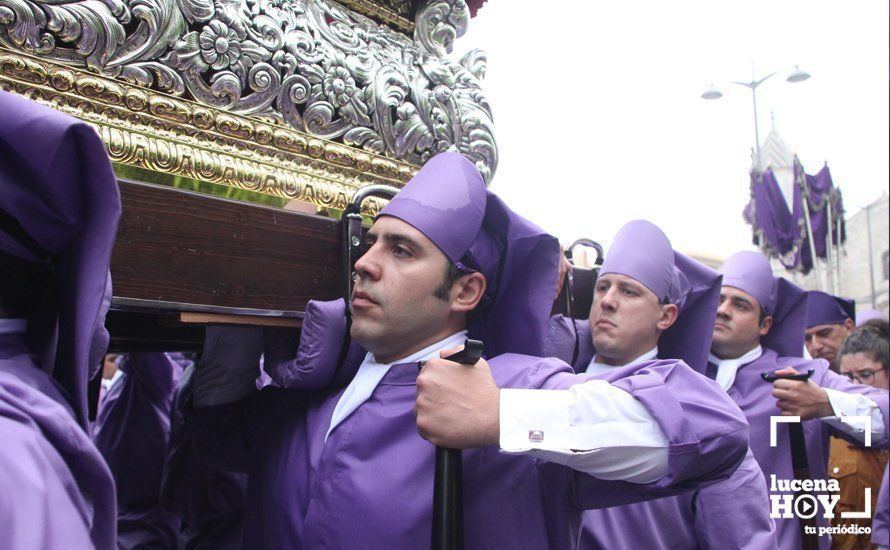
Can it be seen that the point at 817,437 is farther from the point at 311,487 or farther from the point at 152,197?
the point at 152,197

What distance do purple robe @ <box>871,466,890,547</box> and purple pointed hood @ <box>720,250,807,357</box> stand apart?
3.02 feet

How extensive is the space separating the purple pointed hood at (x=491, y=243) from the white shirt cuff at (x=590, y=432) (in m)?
0.36

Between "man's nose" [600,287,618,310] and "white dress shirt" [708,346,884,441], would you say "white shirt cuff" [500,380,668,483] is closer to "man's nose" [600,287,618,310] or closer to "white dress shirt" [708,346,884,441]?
"man's nose" [600,287,618,310]

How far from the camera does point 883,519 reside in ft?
13.8

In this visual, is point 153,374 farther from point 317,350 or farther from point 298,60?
point 298,60

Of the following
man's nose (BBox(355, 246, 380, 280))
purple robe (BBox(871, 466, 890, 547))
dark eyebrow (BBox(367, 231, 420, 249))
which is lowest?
purple robe (BBox(871, 466, 890, 547))

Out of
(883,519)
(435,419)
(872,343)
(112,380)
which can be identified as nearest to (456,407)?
(435,419)

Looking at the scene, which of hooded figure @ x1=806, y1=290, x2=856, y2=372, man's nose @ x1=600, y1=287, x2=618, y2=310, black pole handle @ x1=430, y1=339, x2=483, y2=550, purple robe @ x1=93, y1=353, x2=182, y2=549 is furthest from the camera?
hooded figure @ x1=806, y1=290, x2=856, y2=372

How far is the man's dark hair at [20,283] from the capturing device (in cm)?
126

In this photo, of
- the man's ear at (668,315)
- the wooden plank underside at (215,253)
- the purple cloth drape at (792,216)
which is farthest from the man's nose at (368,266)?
the purple cloth drape at (792,216)

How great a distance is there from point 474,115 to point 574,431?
3.81ft

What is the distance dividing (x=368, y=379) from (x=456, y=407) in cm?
48

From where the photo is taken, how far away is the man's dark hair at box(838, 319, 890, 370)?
4.78 meters

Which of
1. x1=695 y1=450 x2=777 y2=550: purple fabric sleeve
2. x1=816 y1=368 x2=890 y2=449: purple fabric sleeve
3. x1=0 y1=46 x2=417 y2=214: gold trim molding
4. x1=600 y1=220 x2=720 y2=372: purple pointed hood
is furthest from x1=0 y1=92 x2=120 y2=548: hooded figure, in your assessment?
x1=816 y1=368 x2=890 y2=449: purple fabric sleeve
